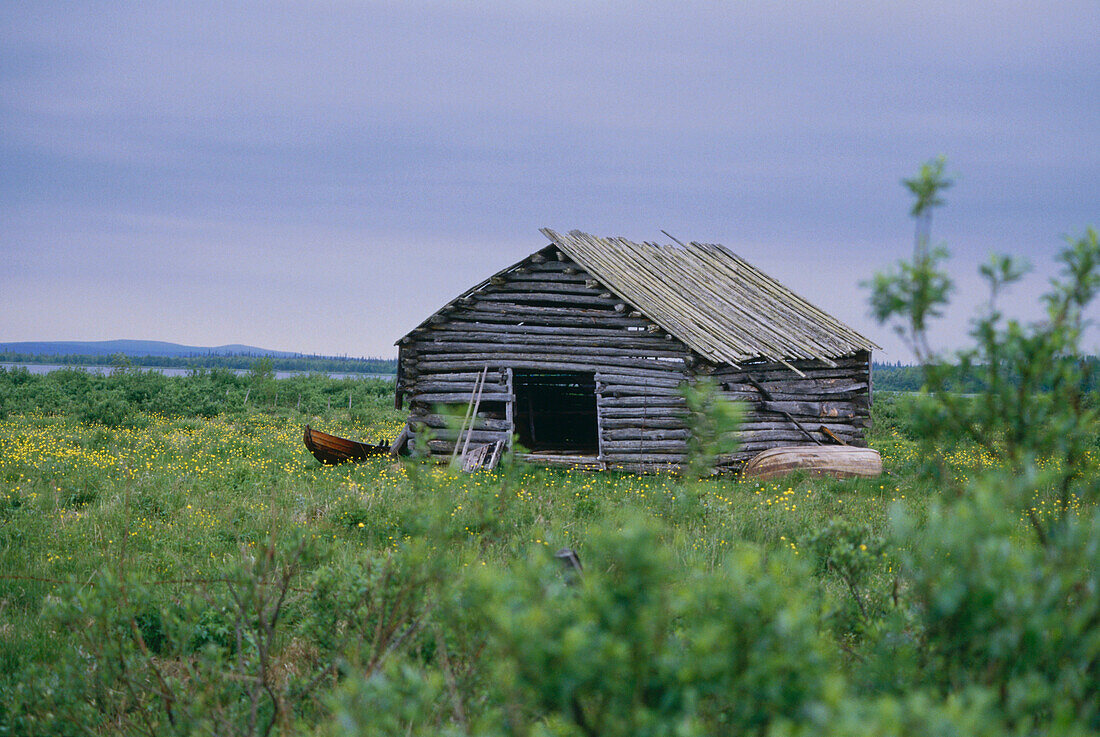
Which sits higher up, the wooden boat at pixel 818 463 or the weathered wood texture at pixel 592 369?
the weathered wood texture at pixel 592 369

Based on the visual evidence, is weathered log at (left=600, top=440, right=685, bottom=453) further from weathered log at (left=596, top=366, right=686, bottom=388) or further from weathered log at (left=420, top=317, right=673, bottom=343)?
weathered log at (left=420, top=317, right=673, bottom=343)

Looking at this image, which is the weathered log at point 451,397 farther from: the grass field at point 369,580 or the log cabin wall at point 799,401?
the log cabin wall at point 799,401

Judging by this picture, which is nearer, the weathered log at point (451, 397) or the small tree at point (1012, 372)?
the small tree at point (1012, 372)

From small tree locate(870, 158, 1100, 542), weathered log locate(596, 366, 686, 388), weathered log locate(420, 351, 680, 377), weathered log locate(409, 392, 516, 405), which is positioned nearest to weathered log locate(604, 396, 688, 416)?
weathered log locate(596, 366, 686, 388)

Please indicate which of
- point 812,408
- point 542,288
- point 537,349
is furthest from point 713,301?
point 537,349

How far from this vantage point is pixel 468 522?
8484 millimetres

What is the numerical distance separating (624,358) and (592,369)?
66 centimetres

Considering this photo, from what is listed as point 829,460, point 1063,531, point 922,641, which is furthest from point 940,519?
point 829,460

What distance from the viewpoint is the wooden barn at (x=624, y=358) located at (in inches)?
540

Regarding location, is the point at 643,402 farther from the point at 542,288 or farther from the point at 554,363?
the point at 542,288

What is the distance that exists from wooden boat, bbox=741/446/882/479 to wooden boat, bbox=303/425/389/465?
765cm

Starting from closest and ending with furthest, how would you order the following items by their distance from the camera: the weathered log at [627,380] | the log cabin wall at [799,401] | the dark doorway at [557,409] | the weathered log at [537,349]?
the weathered log at [627,380], the weathered log at [537,349], the log cabin wall at [799,401], the dark doorway at [557,409]

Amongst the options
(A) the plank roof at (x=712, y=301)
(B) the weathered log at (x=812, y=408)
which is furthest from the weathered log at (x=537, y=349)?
(B) the weathered log at (x=812, y=408)

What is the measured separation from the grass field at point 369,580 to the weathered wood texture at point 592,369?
119cm
